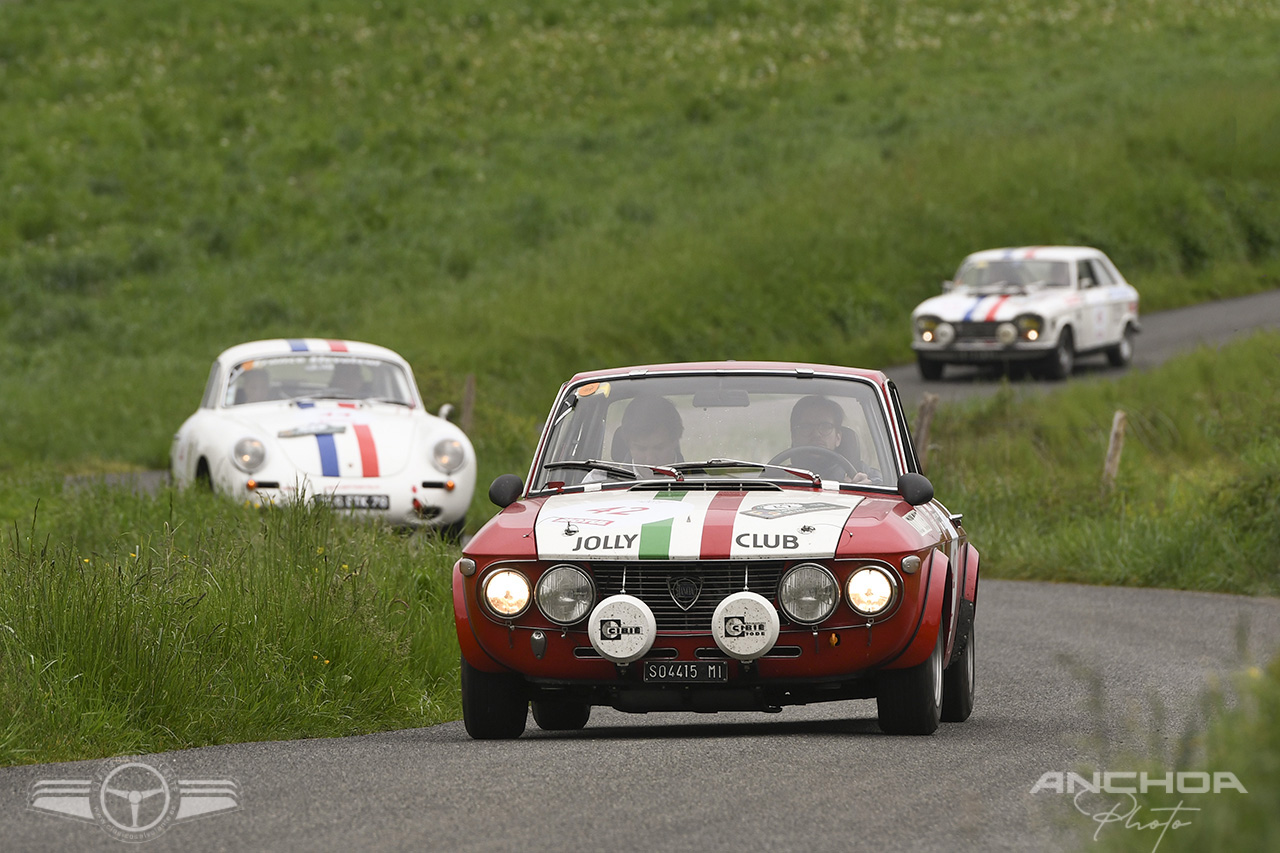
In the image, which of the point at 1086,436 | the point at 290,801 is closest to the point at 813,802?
the point at 290,801

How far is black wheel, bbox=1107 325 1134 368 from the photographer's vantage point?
28.3m

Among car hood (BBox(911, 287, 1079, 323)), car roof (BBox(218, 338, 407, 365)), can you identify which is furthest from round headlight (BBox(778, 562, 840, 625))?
car hood (BBox(911, 287, 1079, 323))

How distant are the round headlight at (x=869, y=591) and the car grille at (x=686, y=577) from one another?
26cm

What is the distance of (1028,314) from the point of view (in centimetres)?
2636

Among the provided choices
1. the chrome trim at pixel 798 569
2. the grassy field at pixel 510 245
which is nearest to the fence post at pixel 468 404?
the grassy field at pixel 510 245

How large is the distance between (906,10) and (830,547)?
164ft

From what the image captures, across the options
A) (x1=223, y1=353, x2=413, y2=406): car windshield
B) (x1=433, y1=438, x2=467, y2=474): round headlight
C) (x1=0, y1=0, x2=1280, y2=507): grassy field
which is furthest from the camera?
(x1=0, y1=0, x2=1280, y2=507): grassy field

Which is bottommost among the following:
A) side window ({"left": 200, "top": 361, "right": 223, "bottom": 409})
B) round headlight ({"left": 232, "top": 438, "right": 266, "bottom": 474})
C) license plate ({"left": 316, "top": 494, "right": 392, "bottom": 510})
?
license plate ({"left": 316, "top": 494, "right": 392, "bottom": 510})

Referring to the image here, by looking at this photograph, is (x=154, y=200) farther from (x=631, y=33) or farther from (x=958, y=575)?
(x=958, y=575)

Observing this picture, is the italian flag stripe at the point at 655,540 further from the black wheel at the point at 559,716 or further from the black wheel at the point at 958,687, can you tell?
the black wheel at the point at 958,687

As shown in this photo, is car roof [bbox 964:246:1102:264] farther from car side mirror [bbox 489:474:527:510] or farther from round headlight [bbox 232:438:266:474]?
car side mirror [bbox 489:474:527:510]

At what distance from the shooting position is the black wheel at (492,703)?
747cm

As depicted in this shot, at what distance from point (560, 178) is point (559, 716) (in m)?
33.9

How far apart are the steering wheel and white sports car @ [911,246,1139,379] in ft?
61.1
